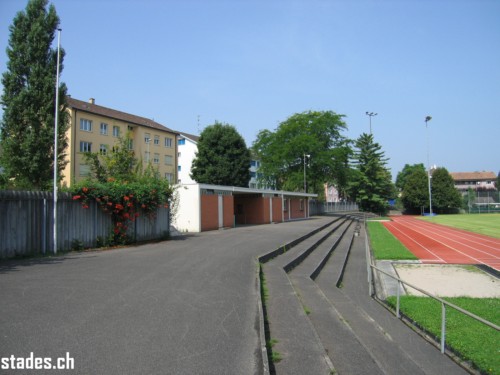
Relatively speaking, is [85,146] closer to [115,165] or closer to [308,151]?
[115,165]

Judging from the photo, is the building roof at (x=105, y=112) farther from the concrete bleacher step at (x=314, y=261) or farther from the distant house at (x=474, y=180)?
the distant house at (x=474, y=180)

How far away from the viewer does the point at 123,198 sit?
14.2m

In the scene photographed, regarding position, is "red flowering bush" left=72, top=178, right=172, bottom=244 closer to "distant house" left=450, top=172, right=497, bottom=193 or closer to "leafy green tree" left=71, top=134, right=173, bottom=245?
"leafy green tree" left=71, top=134, right=173, bottom=245

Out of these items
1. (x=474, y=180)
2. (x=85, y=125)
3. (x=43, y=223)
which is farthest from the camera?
(x=474, y=180)

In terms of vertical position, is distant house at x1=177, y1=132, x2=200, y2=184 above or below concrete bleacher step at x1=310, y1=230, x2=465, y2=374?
above

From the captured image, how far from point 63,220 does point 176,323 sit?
30.3ft

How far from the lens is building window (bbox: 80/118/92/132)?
3723cm

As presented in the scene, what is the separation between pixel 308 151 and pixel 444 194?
34.4 meters

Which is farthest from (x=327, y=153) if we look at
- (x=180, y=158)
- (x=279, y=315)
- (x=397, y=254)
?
(x=279, y=315)

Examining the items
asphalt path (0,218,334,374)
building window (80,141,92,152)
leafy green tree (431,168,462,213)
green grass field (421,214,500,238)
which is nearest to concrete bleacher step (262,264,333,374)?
asphalt path (0,218,334,374)

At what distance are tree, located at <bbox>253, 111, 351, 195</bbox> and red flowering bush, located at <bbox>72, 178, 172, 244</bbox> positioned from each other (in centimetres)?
3328

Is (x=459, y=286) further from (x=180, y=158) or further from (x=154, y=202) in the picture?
(x=180, y=158)

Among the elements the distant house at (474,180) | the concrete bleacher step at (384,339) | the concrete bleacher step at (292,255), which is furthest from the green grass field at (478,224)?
the distant house at (474,180)

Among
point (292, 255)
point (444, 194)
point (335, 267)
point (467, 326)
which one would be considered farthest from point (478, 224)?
point (467, 326)
